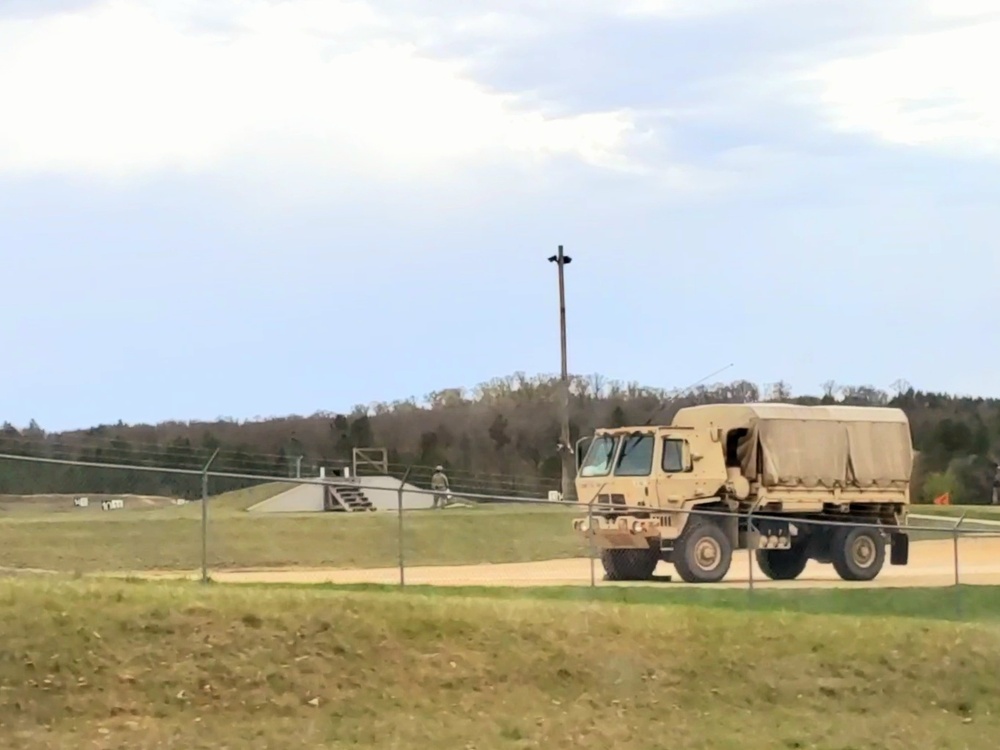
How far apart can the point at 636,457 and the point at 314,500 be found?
48.8 ft

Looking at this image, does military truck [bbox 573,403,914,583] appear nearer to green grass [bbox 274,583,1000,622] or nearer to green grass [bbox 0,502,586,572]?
green grass [bbox 274,583,1000,622]

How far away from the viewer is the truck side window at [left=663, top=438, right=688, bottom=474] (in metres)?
25.6

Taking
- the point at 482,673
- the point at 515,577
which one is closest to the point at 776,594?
the point at 515,577

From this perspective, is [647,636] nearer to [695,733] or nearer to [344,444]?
[695,733]

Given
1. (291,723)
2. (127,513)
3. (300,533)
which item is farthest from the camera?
(300,533)

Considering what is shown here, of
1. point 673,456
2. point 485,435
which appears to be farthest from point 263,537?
point 485,435

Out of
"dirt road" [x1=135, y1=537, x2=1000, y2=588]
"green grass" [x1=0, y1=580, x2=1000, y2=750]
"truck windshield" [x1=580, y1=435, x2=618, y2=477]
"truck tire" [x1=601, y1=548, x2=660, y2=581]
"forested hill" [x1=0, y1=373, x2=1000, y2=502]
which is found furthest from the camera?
"forested hill" [x1=0, y1=373, x2=1000, y2=502]

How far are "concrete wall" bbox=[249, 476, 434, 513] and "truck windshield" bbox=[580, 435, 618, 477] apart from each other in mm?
4782

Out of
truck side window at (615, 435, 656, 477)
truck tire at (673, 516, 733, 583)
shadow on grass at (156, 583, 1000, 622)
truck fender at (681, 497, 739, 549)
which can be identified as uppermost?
truck side window at (615, 435, 656, 477)

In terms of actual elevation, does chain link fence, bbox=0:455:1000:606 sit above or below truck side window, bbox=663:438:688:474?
below

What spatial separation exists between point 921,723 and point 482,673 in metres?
3.69

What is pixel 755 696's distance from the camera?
13242mm

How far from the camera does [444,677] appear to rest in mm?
12305

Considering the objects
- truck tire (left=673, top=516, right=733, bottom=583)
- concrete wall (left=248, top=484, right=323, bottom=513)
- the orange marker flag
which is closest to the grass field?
concrete wall (left=248, top=484, right=323, bottom=513)
